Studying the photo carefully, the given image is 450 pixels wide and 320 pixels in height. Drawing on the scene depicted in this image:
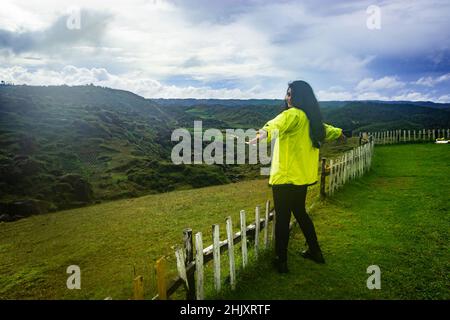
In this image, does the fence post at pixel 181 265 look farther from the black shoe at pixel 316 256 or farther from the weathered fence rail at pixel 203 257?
the black shoe at pixel 316 256

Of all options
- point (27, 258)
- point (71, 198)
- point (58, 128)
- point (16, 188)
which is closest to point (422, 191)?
point (27, 258)

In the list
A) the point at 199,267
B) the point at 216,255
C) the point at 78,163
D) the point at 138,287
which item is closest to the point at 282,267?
the point at 216,255

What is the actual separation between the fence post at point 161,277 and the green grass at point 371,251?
4.67ft

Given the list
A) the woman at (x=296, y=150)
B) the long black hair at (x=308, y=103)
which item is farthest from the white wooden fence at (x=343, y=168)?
the long black hair at (x=308, y=103)

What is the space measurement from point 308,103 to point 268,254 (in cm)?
310

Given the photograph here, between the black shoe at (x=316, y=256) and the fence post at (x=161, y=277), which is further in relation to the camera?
the black shoe at (x=316, y=256)

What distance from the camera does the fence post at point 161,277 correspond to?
4332 millimetres

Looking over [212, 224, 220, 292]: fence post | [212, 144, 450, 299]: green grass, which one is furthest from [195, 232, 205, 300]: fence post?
[212, 144, 450, 299]: green grass

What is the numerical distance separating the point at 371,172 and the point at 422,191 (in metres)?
5.09

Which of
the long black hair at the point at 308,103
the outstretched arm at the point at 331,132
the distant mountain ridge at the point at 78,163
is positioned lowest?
the distant mountain ridge at the point at 78,163

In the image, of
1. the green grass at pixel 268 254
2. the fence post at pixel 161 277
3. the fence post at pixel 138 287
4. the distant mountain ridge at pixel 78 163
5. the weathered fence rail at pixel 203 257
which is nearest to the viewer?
the fence post at pixel 138 287

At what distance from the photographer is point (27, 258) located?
10.6m

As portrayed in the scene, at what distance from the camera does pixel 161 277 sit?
4414 millimetres
